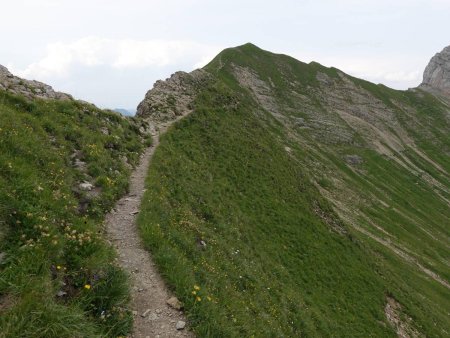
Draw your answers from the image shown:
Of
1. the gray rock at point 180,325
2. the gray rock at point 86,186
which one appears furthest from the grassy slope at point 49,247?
the gray rock at point 180,325

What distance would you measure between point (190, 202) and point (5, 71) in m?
17.7

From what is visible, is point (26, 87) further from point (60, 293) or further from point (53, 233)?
point (60, 293)

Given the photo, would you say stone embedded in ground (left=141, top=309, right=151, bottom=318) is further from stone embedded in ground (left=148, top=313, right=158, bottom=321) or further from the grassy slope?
the grassy slope

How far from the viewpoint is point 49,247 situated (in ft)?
32.4

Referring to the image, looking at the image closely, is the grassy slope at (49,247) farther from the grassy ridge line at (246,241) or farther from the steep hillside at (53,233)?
the grassy ridge line at (246,241)

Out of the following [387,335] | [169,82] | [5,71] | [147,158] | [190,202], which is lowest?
[387,335]

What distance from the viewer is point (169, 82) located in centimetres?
5509

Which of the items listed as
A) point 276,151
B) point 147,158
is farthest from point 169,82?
point 147,158

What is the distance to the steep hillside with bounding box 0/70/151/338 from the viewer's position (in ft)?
25.8

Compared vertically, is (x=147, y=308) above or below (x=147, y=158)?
below

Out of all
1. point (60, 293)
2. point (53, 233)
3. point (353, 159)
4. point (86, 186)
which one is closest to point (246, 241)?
point (86, 186)

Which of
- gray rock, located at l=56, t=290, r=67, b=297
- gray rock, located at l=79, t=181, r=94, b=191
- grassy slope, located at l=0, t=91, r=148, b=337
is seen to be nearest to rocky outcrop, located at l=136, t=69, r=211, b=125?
gray rock, located at l=79, t=181, r=94, b=191

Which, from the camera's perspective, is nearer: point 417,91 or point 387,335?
point 387,335

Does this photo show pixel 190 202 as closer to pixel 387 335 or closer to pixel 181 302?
pixel 181 302
